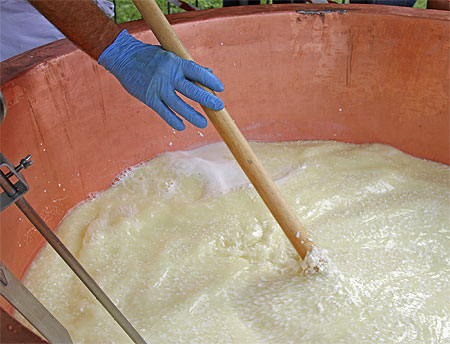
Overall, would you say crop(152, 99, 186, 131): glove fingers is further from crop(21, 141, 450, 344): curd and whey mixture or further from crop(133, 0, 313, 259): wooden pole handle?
crop(21, 141, 450, 344): curd and whey mixture

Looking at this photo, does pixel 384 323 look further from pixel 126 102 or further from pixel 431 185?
pixel 126 102

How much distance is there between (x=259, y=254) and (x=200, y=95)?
513 millimetres

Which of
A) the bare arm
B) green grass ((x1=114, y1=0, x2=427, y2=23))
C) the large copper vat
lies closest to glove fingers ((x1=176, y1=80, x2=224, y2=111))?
the bare arm

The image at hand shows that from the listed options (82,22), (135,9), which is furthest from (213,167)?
(135,9)

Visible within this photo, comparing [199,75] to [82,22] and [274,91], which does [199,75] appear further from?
[274,91]

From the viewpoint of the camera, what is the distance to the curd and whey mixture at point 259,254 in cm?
121

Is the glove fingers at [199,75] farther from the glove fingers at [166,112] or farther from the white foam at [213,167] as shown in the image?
the white foam at [213,167]

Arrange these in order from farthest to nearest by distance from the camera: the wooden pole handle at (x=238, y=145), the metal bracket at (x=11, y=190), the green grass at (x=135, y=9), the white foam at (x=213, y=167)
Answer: the green grass at (x=135, y=9), the white foam at (x=213, y=167), the wooden pole handle at (x=238, y=145), the metal bracket at (x=11, y=190)

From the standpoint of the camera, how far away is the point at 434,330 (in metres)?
1.20

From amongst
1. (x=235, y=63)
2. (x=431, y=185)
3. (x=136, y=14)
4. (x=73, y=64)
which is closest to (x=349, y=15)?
(x=235, y=63)

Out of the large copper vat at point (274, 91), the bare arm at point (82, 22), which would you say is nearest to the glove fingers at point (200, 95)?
the bare arm at point (82, 22)

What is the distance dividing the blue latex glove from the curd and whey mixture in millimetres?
392

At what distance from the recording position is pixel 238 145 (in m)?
1.21

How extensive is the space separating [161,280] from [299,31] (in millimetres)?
1041
